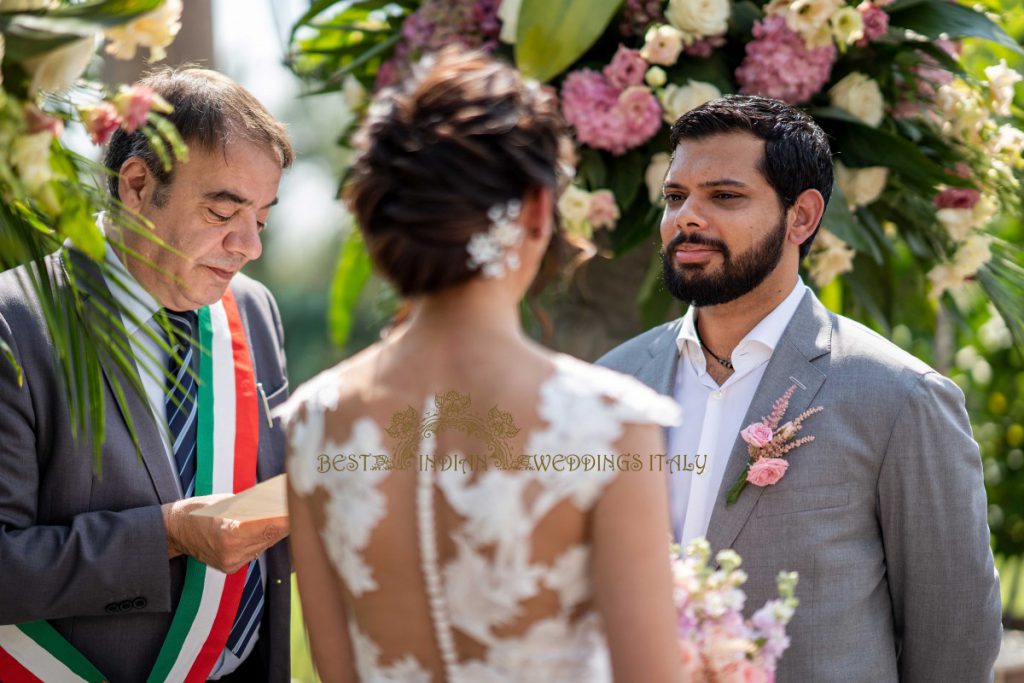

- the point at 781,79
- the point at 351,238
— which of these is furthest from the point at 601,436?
the point at 351,238

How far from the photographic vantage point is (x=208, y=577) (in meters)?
2.67

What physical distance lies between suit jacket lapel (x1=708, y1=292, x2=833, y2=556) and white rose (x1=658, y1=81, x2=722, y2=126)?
641 millimetres

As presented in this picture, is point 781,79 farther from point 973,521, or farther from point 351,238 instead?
point 351,238

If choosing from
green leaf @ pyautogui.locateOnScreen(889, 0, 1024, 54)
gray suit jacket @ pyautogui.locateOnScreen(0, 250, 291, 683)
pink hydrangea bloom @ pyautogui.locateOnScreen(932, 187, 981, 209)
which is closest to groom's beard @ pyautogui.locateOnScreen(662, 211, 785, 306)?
pink hydrangea bloom @ pyautogui.locateOnScreen(932, 187, 981, 209)

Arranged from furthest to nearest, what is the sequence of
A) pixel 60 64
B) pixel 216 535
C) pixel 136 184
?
1. pixel 136 184
2. pixel 216 535
3. pixel 60 64

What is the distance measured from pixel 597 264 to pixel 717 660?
1.92 m

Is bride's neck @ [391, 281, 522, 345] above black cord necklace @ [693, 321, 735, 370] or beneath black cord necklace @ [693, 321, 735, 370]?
above

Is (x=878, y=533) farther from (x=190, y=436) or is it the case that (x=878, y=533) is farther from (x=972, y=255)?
(x=190, y=436)

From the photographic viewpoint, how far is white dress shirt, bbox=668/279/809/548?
8.54 ft

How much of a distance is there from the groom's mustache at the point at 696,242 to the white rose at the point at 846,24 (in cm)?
70

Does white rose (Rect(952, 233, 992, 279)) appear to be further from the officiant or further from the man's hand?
the man's hand

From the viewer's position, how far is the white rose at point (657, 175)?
3.06 m

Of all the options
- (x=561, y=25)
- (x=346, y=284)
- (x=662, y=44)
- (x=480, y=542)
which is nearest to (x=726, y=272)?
(x=662, y=44)

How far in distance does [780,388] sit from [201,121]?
154cm
